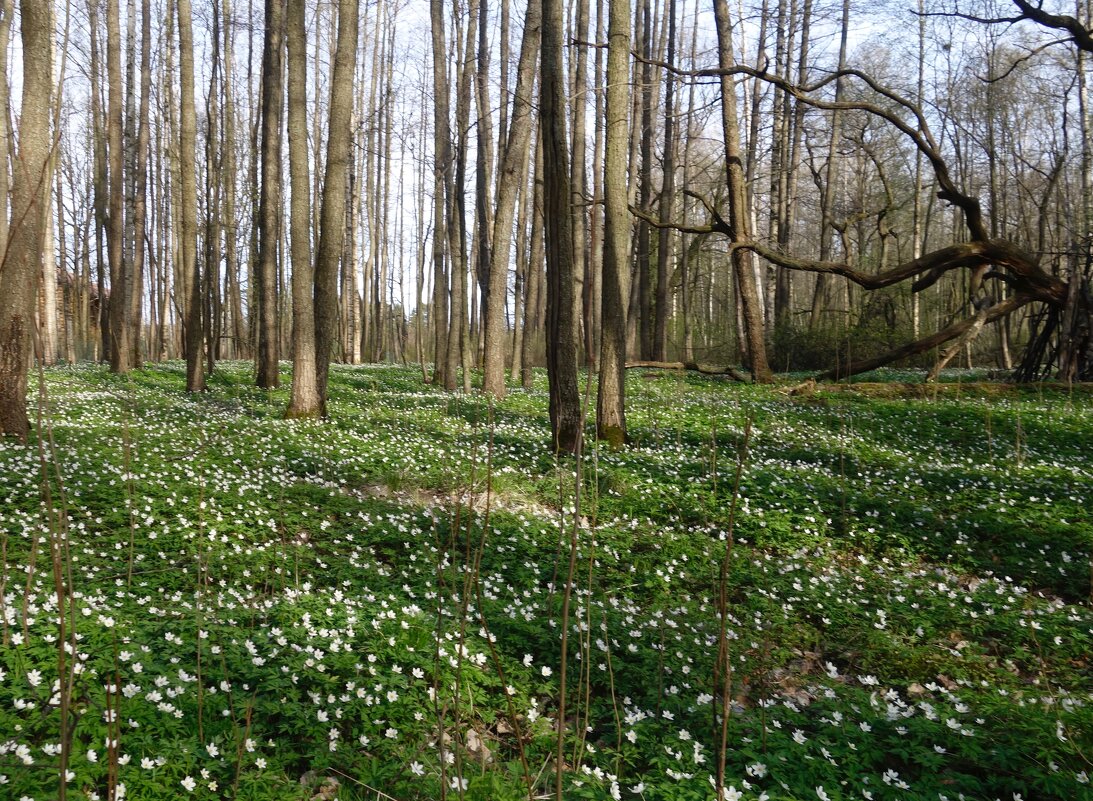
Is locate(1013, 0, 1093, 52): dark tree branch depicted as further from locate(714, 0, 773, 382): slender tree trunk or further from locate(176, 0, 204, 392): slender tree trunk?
locate(176, 0, 204, 392): slender tree trunk

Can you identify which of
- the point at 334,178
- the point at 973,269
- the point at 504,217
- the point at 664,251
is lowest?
the point at 973,269

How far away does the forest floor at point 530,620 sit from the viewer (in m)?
3.17

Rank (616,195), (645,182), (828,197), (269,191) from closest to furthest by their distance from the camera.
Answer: (616,195) < (269,191) < (645,182) < (828,197)

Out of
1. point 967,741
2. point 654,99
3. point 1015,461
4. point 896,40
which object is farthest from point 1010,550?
point 896,40

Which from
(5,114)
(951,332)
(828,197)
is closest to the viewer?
(5,114)

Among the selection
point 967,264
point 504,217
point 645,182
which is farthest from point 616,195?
point 645,182

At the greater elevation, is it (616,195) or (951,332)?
(616,195)

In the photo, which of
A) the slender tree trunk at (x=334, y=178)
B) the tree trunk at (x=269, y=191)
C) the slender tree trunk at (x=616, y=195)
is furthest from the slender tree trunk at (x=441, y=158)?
the slender tree trunk at (x=616, y=195)

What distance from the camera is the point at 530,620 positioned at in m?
4.92

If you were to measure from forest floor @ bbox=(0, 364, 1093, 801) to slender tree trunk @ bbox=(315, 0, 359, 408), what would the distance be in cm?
225

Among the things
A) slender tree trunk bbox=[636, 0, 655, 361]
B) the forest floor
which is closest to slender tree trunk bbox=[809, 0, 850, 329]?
slender tree trunk bbox=[636, 0, 655, 361]

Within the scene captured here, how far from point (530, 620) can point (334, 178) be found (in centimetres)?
875

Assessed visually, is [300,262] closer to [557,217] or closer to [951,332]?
[557,217]

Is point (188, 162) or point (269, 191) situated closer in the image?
point (188, 162)
